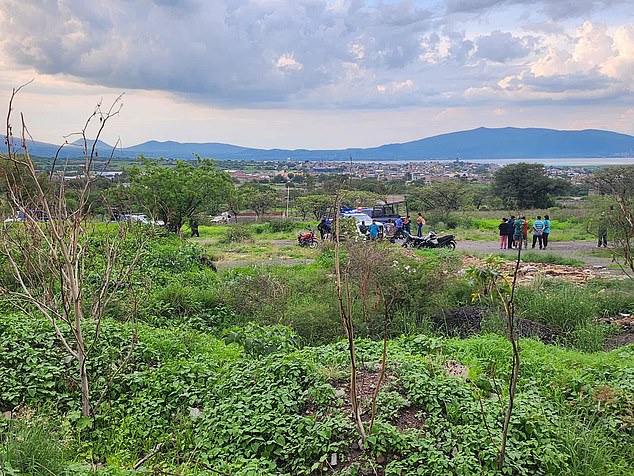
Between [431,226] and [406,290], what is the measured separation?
2179cm

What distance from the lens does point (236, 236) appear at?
25.6 meters

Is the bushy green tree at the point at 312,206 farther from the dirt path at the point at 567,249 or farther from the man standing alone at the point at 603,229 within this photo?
the man standing alone at the point at 603,229

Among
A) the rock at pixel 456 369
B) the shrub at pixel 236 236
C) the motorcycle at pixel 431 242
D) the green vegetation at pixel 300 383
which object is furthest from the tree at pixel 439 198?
the rock at pixel 456 369

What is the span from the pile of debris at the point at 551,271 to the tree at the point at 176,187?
8.71 metres

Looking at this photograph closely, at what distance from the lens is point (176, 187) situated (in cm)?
1831

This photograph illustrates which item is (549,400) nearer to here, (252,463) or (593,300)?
(252,463)

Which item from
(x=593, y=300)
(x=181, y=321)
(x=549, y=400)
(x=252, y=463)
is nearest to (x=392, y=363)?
(x=549, y=400)

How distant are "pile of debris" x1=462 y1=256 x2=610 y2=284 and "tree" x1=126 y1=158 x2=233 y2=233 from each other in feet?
28.6

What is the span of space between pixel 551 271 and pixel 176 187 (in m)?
11.6

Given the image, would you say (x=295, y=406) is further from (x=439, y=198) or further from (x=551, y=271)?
(x=439, y=198)

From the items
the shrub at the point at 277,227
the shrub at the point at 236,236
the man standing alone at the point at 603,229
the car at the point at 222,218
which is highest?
the man standing alone at the point at 603,229

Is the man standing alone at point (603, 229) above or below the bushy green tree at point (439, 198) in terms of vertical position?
above

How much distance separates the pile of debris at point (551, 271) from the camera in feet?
41.8

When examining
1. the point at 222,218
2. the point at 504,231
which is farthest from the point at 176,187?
the point at 222,218
